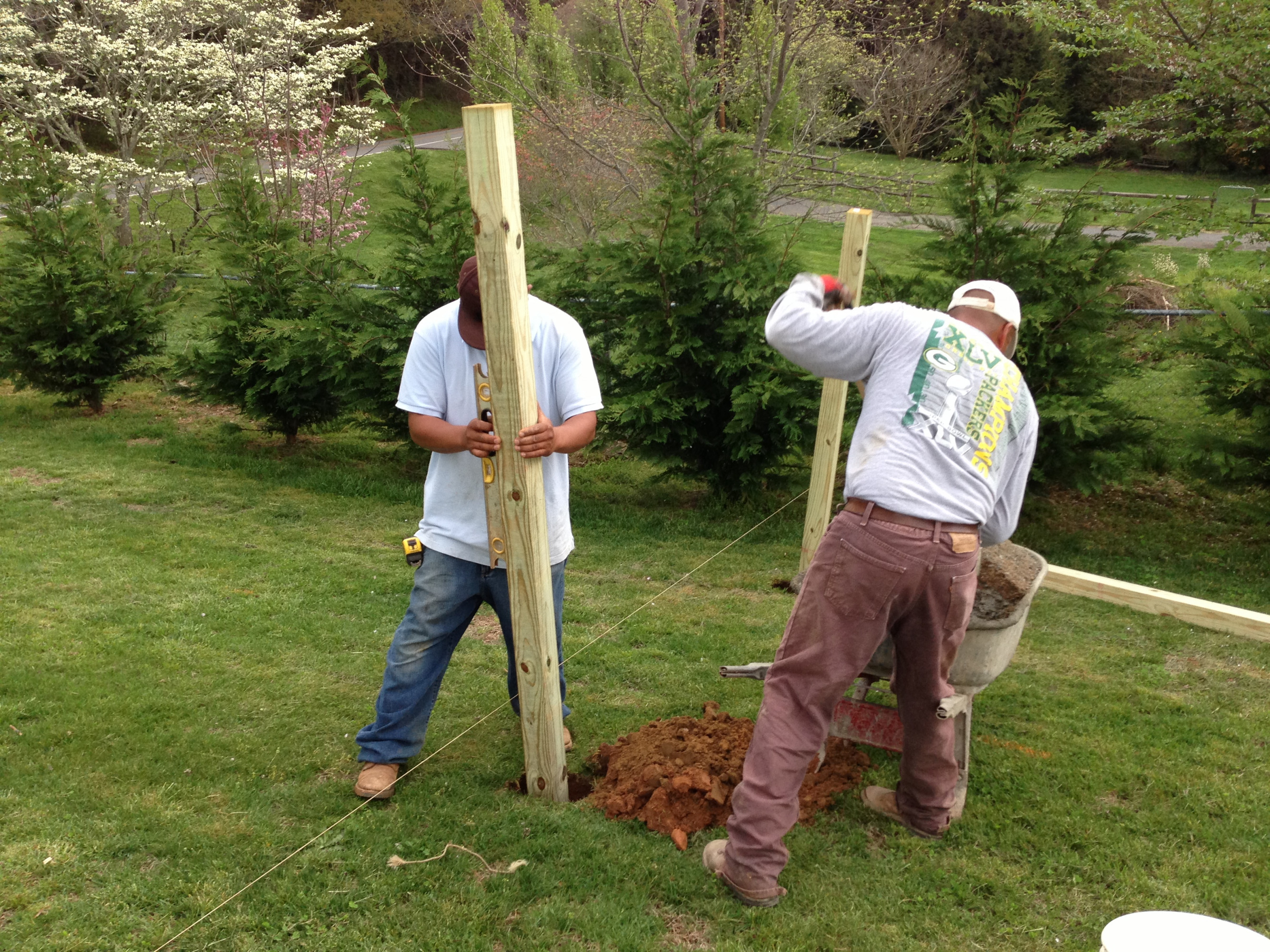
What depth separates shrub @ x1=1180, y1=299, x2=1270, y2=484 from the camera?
6.72 m

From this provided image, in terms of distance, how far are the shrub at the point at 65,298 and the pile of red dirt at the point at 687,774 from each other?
8.59m

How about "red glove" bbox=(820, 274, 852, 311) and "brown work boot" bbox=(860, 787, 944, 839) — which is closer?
"red glove" bbox=(820, 274, 852, 311)

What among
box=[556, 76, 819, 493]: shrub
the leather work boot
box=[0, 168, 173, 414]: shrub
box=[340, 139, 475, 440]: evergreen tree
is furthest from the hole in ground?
box=[0, 168, 173, 414]: shrub

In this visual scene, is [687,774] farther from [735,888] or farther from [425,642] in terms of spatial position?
[425,642]

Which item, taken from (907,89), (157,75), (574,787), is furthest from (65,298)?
(907,89)

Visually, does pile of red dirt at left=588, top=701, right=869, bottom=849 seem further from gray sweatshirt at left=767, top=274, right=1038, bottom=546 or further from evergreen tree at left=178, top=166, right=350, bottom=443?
evergreen tree at left=178, top=166, right=350, bottom=443

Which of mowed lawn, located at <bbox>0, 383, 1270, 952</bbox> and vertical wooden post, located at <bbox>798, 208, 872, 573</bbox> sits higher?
vertical wooden post, located at <bbox>798, 208, 872, 573</bbox>

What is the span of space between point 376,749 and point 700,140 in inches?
205

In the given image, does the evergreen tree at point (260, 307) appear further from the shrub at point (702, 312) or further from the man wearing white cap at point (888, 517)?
the man wearing white cap at point (888, 517)

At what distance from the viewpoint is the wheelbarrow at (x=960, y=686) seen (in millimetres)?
3613

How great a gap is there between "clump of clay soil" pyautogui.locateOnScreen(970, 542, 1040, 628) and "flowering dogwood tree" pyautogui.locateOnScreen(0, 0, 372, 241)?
13455 millimetres

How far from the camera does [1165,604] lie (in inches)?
222

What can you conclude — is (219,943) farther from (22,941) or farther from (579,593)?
(579,593)

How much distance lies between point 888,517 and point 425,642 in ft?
5.64
